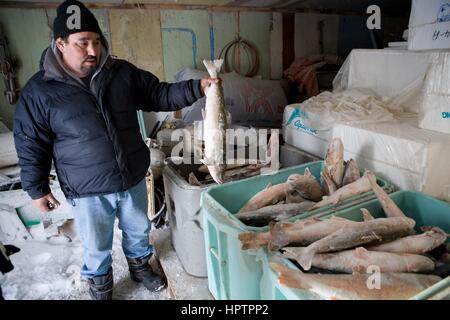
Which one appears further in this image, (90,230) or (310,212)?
(90,230)

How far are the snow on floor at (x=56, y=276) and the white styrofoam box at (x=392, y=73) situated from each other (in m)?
2.05

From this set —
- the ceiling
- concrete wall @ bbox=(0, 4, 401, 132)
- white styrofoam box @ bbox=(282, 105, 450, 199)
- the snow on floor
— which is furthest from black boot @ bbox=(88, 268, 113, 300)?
the ceiling

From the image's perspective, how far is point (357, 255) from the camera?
41.0 inches

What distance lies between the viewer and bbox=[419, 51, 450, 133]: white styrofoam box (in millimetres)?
1674

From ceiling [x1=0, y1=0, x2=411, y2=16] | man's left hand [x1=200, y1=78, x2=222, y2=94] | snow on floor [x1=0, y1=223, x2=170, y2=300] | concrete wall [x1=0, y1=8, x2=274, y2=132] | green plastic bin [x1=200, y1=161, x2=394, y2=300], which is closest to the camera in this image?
green plastic bin [x1=200, y1=161, x2=394, y2=300]

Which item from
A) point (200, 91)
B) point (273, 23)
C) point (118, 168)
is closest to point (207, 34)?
point (273, 23)

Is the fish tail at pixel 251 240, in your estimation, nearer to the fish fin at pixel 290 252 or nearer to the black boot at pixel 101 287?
the fish fin at pixel 290 252

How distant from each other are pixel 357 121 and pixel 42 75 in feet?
5.96

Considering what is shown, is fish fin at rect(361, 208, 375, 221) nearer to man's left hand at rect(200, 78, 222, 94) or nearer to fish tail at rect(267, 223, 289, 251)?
fish tail at rect(267, 223, 289, 251)

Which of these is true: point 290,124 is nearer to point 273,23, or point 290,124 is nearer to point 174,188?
point 174,188

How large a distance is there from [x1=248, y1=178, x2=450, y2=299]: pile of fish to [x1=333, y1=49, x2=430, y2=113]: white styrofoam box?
124 cm

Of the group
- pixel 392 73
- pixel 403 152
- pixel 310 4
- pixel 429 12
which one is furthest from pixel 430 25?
pixel 310 4

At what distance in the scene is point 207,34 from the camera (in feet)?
13.3

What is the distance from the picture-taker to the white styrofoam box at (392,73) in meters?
2.02
